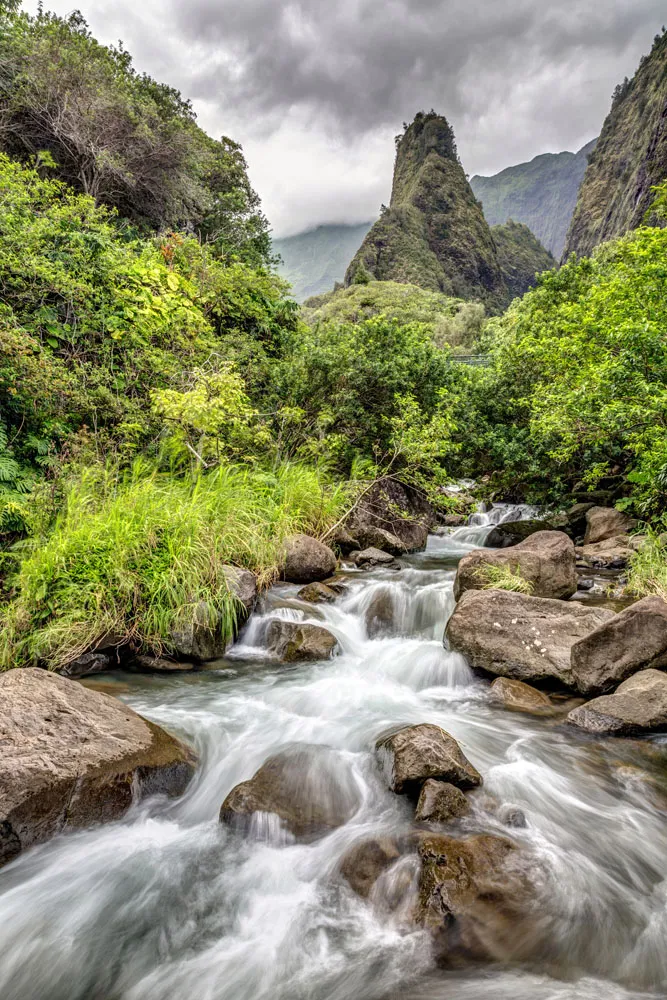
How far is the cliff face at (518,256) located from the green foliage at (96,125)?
308 ft

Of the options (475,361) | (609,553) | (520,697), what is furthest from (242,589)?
Result: (475,361)

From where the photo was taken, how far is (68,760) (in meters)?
3.46

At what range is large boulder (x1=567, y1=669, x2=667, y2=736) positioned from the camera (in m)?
4.55

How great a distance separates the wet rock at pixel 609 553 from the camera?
937cm

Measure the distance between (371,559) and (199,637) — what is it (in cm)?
443

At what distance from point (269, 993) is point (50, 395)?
698cm

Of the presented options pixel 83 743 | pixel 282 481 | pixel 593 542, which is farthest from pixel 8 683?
pixel 593 542

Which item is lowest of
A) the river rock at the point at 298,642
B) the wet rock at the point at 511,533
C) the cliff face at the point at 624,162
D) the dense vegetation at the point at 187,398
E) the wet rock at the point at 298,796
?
the wet rock at the point at 298,796

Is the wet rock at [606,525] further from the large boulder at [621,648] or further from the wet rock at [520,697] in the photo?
the wet rock at [520,697]

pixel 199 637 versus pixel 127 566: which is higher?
pixel 127 566

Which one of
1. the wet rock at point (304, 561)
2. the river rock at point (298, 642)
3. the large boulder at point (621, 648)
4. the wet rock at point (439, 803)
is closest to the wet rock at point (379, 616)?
the river rock at point (298, 642)

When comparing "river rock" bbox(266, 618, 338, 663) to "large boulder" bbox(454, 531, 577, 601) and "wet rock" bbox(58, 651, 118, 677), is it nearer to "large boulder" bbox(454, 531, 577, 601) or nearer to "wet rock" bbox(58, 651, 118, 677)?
"wet rock" bbox(58, 651, 118, 677)

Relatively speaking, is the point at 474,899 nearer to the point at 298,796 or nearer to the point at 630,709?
the point at 298,796

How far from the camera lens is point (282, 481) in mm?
9742
